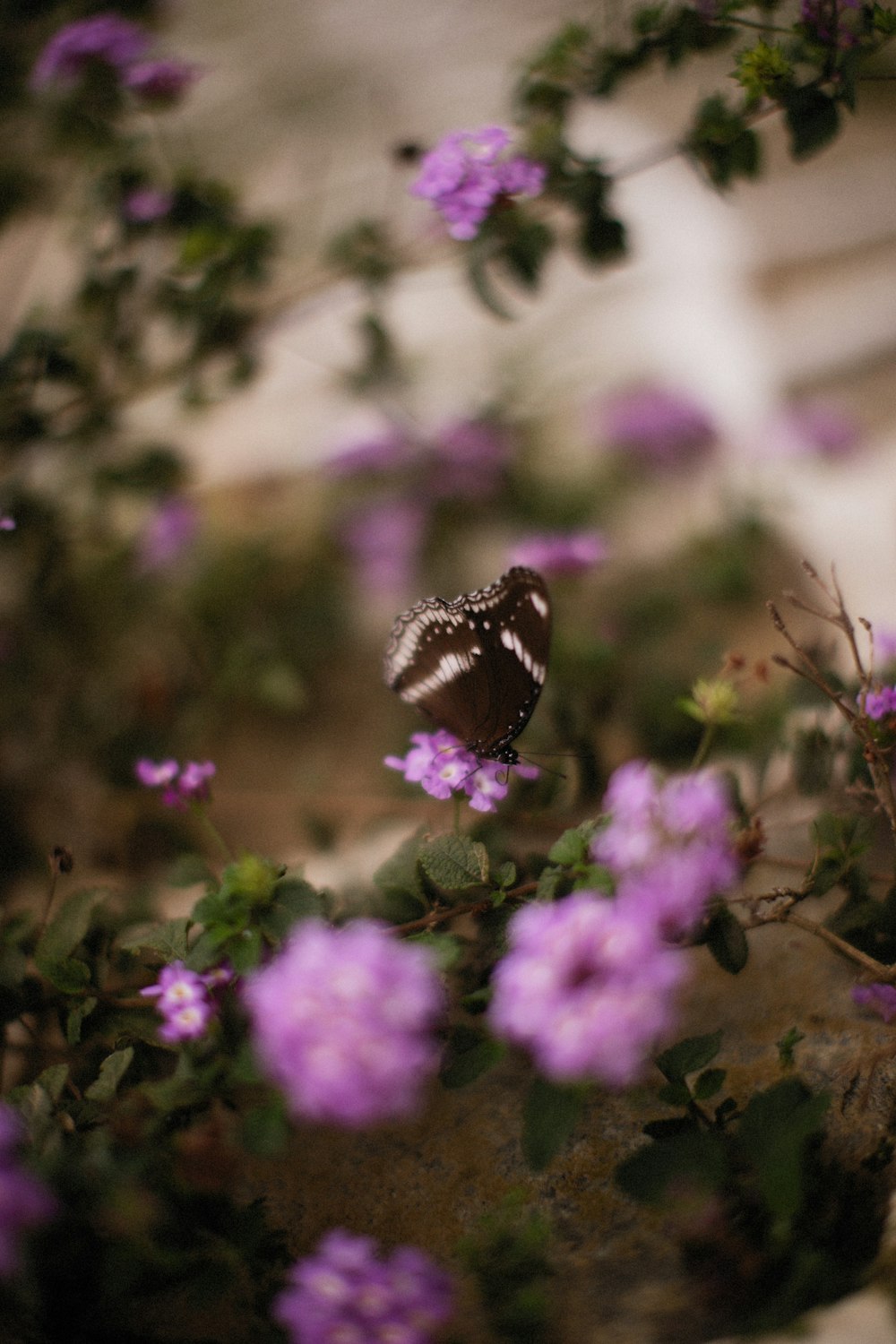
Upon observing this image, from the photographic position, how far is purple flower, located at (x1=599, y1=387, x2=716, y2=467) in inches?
75.4

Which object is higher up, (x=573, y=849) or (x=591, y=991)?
(x=573, y=849)

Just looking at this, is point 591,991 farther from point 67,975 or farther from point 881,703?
point 67,975

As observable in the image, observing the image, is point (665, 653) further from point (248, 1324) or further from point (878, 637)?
point (248, 1324)

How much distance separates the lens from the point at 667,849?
71 cm

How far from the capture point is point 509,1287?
706 millimetres

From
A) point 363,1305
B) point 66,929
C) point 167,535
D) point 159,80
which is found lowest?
point 363,1305

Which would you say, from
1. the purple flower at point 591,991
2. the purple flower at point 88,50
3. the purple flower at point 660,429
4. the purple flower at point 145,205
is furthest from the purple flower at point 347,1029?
the purple flower at point 660,429

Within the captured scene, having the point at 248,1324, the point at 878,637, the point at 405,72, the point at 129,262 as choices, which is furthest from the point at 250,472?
the point at 248,1324

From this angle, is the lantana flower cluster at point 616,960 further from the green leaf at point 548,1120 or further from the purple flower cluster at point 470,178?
the purple flower cluster at point 470,178

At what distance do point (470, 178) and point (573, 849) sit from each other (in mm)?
709

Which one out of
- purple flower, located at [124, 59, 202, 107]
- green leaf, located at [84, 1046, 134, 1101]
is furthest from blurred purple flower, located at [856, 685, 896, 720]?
purple flower, located at [124, 59, 202, 107]

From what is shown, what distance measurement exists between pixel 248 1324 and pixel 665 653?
3.94 feet

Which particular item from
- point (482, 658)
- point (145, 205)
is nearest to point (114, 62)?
point (145, 205)

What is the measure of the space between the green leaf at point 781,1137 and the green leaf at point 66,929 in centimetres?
62
